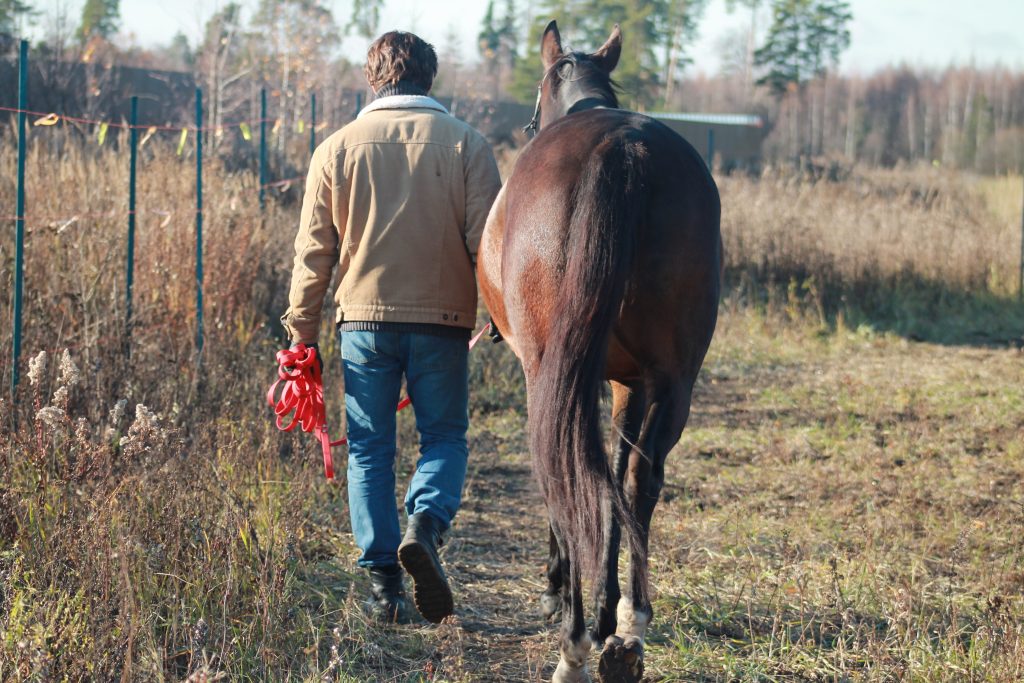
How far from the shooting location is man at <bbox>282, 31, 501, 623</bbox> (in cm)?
360

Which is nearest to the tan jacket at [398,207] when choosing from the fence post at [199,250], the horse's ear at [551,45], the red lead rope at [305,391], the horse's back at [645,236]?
the red lead rope at [305,391]

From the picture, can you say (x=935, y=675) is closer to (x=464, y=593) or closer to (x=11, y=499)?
(x=464, y=593)

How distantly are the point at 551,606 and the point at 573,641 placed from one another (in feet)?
2.22

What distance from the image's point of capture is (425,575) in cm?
323

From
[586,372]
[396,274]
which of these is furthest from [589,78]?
[586,372]

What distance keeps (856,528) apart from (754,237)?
6.80 m

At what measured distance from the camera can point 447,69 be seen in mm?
36875

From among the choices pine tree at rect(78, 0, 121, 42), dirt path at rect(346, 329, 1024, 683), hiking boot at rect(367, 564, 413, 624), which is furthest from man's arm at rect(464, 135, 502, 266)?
pine tree at rect(78, 0, 121, 42)

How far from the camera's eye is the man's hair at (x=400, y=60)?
3.70 meters

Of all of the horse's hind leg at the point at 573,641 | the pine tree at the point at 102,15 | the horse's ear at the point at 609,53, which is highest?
the pine tree at the point at 102,15

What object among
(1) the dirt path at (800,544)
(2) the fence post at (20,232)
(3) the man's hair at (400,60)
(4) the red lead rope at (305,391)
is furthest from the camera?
(2) the fence post at (20,232)

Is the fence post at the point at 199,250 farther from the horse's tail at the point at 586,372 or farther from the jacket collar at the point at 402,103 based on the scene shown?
the horse's tail at the point at 586,372

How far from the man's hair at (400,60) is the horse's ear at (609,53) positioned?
68 centimetres

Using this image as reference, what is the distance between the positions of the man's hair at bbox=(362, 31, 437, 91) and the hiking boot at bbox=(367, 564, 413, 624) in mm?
1763
